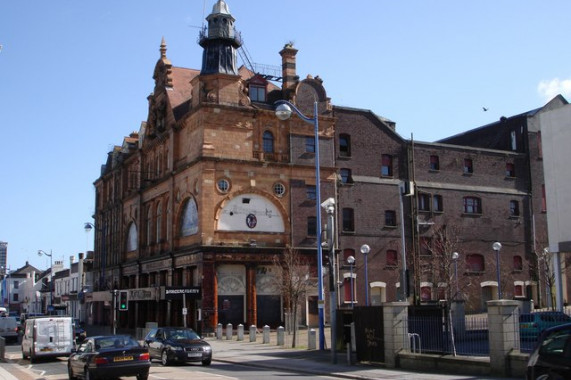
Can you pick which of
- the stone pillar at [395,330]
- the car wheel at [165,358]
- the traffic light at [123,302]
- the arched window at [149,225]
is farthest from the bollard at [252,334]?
the arched window at [149,225]

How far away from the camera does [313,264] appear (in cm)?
5006

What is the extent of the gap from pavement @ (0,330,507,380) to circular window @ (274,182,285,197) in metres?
13.1

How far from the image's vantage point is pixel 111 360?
66.0 ft

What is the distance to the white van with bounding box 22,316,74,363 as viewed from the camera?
3053 centimetres

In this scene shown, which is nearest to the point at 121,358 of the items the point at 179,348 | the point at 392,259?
the point at 179,348

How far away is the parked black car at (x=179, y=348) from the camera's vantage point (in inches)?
1067

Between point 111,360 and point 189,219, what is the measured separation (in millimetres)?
31361

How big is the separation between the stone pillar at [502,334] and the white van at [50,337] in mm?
19261

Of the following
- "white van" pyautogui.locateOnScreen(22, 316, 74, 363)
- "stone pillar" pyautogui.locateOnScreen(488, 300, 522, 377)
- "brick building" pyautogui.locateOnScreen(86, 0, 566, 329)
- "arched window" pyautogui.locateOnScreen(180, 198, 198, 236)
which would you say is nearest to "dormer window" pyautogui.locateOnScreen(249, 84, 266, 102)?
"brick building" pyautogui.locateOnScreen(86, 0, 566, 329)

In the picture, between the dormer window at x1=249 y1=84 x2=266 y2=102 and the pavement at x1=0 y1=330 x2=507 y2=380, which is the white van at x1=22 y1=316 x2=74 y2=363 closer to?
the pavement at x1=0 y1=330 x2=507 y2=380

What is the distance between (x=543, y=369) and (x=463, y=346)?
30.9 ft

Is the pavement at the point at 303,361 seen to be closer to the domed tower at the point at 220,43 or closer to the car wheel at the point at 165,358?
the car wheel at the point at 165,358

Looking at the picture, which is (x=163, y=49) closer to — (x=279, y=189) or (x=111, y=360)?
(x=279, y=189)

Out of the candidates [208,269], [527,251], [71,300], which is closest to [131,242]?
[208,269]
